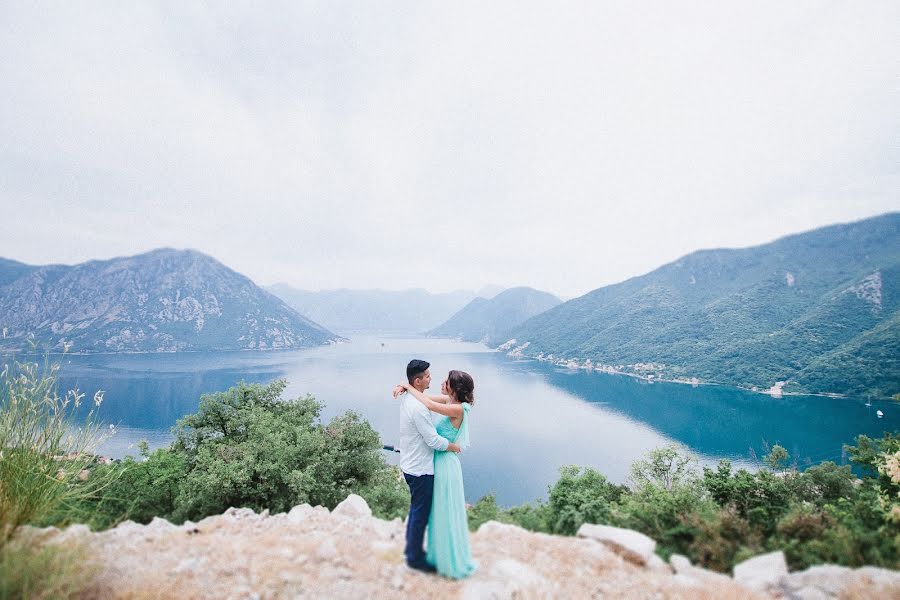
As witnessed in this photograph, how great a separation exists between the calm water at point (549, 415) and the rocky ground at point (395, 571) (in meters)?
35.7

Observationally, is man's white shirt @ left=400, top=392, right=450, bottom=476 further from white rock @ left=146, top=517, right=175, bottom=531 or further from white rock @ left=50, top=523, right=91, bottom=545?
white rock @ left=146, top=517, right=175, bottom=531

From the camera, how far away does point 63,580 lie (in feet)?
8.82

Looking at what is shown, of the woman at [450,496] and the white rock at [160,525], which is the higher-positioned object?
the woman at [450,496]

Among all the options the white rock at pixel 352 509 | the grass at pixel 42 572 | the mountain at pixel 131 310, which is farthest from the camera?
the mountain at pixel 131 310

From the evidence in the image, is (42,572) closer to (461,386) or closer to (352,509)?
(461,386)

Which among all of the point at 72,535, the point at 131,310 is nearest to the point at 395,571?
the point at 72,535

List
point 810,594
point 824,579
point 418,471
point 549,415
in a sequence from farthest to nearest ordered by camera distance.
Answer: point 549,415, point 418,471, point 824,579, point 810,594

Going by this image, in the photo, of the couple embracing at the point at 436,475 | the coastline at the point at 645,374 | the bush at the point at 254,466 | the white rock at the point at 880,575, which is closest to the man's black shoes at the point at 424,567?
the couple embracing at the point at 436,475

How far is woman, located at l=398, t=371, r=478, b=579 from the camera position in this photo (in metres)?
3.71

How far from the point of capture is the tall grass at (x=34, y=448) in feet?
12.0

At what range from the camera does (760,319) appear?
118m

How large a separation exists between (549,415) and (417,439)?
6984 cm

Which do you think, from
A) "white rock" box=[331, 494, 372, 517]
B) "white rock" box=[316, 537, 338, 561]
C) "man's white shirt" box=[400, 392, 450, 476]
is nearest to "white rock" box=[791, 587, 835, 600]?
"man's white shirt" box=[400, 392, 450, 476]

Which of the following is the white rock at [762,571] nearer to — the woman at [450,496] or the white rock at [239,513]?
the woman at [450,496]
